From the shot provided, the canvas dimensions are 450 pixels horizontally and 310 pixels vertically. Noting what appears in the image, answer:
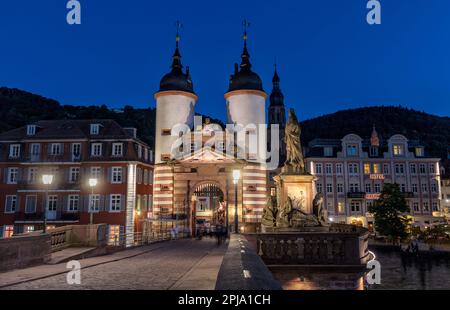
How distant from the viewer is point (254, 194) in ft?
142

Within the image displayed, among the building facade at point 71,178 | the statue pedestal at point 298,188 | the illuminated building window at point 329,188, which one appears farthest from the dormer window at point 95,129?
the illuminated building window at point 329,188

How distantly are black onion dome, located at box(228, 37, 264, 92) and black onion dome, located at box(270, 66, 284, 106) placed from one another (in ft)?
186

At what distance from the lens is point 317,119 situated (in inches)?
6698

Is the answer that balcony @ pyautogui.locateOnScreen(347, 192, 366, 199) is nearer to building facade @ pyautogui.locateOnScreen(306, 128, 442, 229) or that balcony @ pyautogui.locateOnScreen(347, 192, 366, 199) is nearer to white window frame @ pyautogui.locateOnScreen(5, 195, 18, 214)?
building facade @ pyautogui.locateOnScreen(306, 128, 442, 229)

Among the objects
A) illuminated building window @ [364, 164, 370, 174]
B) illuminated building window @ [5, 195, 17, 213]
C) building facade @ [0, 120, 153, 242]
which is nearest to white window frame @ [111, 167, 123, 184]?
building facade @ [0, 120, 153, 242]

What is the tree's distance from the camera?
44.6 meters

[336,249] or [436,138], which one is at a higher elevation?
[436,138]

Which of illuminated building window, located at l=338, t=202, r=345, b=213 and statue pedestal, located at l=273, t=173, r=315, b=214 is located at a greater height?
statue pedestal, located at l=273, t=173, r=315, b=214

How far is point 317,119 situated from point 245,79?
129m

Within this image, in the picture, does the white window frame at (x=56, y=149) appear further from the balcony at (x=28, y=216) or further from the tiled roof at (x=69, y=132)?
the balcony at (x=28, y=216)
